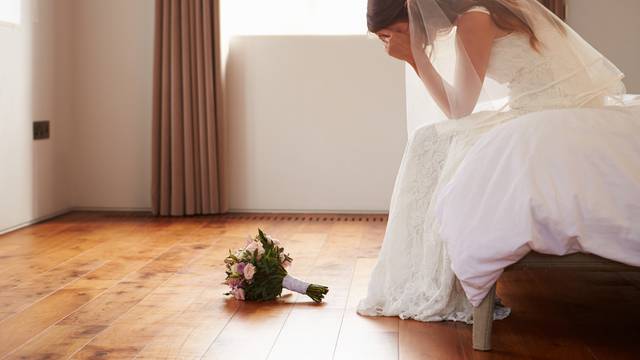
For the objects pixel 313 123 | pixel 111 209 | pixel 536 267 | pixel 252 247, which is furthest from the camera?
pixel 111 209

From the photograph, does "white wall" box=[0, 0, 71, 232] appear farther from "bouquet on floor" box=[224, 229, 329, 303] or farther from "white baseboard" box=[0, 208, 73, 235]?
"bouquet on floor" box=[224, 229, 329, 303]

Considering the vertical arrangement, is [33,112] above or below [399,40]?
below

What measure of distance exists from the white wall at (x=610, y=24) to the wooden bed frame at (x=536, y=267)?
2983mm

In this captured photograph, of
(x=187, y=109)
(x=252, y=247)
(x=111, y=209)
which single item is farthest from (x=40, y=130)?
(x=252, y=247)

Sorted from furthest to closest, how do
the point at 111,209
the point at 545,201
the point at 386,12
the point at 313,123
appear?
the point at 111,209 < the point at 313,123 < the point at 386,12 < the point at 545,201

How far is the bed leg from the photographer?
2539 millimetres

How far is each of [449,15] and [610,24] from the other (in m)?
2.48

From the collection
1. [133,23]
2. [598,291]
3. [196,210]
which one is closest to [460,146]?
[598,291]

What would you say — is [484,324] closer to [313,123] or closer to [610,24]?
[313,123]

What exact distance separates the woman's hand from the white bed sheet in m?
0.70

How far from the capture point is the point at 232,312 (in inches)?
119

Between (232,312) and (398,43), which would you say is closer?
(232,312)

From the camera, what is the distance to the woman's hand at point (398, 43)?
3.18m

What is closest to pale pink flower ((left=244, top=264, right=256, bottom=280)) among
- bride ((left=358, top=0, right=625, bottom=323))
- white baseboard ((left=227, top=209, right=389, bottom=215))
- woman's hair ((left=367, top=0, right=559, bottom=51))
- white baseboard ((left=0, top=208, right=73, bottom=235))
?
bride ((left=358, top=0, right=625, bottom=323))
